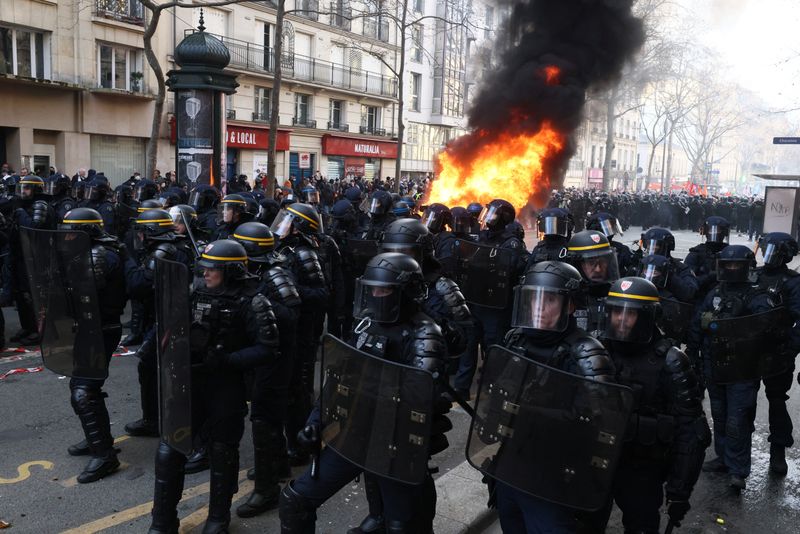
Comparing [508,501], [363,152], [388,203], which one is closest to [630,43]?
[388,203]

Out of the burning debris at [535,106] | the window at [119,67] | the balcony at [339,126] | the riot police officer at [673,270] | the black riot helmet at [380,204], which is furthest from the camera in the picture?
the balcony at [339,126]

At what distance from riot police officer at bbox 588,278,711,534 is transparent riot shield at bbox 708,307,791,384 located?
164cm

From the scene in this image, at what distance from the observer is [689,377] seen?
3.30 meters

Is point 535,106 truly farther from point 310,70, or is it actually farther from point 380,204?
point 310,70

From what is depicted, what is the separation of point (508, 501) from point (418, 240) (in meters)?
2.28

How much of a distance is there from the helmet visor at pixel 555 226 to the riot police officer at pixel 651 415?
10.9ft

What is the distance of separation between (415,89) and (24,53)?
2358 cm

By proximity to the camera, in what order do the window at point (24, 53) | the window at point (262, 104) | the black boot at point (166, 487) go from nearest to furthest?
the black boot at point (166, 487), the window at point (24, 53), the window at point (262, 104)

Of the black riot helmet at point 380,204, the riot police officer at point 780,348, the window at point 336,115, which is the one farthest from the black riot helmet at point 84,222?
the window at point 336,115

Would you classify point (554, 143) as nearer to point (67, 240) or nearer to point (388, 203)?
point (388, 203)

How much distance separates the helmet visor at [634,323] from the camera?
11.1 ft

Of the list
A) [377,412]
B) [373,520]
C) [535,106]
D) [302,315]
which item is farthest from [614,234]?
[535,106]

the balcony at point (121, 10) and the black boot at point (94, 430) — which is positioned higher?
the balcony at point (121, 10)

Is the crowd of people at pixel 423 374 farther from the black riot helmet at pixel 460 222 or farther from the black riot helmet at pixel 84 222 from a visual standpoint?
the black riot helmet at pixel 460 222
